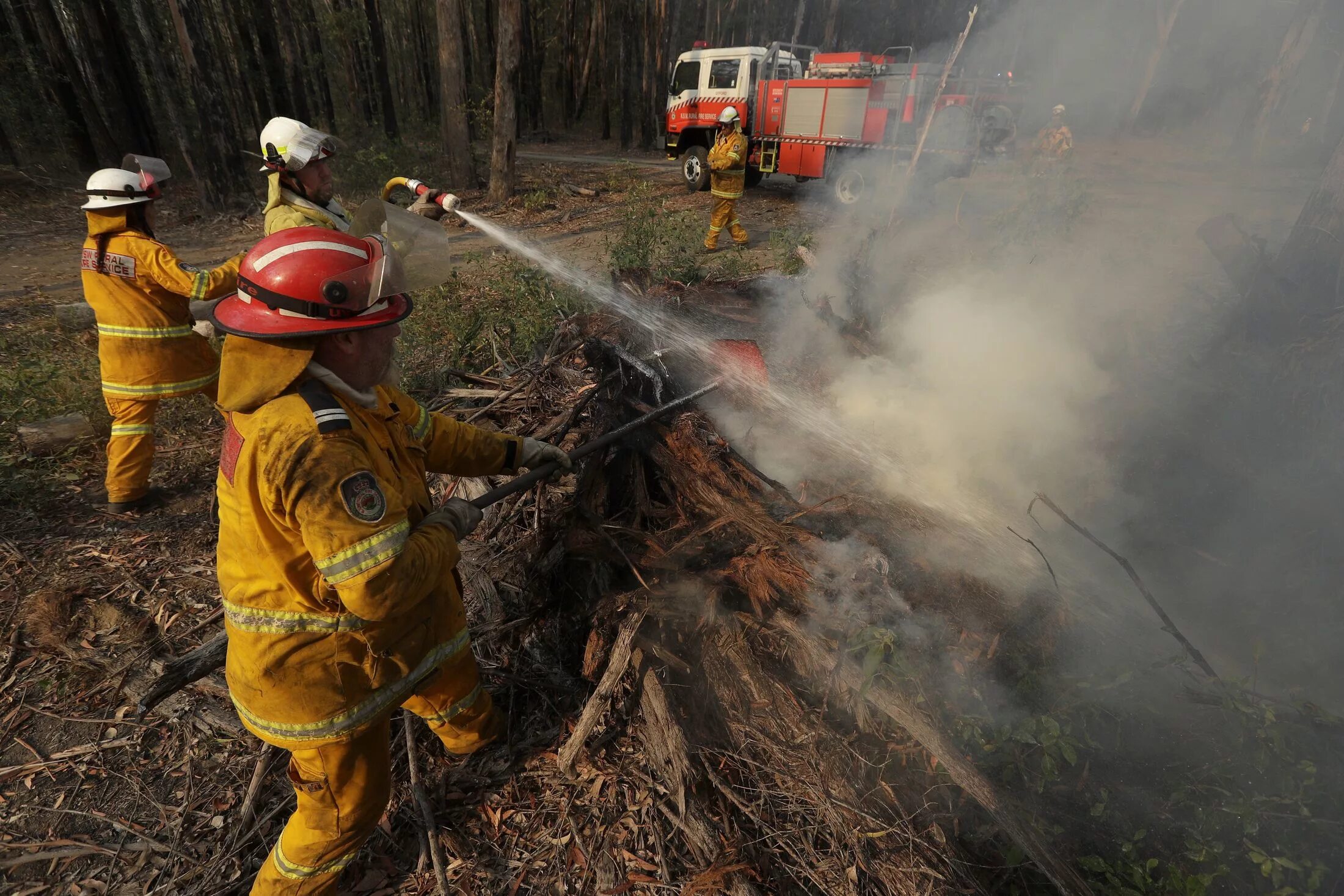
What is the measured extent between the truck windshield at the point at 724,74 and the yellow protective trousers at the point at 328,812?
15964 mm

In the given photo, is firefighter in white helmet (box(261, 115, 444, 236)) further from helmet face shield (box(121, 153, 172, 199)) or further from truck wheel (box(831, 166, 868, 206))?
truck wheel (box(831, 166, 868, 206))

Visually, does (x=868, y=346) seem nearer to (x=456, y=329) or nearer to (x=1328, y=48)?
(x=456, y=329)

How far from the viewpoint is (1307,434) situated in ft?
15.4

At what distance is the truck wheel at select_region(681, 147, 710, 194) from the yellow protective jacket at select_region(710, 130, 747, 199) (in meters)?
6.35

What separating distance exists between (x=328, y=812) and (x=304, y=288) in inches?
66.6

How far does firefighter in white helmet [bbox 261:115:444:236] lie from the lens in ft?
11.7

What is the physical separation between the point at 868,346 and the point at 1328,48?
62.9 ft

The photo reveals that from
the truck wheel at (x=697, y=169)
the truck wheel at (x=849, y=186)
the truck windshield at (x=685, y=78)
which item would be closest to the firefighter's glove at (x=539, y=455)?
the truck wheel at (x=849, y=186)

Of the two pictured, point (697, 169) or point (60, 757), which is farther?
point (697, 169)

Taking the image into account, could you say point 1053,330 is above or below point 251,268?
below

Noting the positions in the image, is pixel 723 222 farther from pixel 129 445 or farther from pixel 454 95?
pixel 129 445

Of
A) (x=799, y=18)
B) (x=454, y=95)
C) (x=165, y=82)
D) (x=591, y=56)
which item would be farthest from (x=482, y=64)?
(x=165, y=82)

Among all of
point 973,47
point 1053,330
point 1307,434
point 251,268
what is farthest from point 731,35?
point 251,268

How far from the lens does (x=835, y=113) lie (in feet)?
40.9
